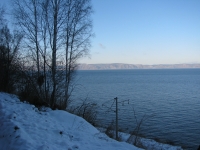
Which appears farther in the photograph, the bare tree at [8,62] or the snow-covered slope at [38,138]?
the bare tree at [8,62]

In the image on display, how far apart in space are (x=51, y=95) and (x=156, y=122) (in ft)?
36.3

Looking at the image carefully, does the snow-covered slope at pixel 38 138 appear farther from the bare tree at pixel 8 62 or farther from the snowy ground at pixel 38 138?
the bare tree at pixel 8 62

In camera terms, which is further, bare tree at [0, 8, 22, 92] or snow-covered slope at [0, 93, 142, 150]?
bare tree at [0, 8, 22, 92]

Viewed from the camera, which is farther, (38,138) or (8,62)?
(8,62)

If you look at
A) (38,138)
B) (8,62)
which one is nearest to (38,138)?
(38,138)

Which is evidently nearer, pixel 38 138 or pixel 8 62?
pixel 38 138

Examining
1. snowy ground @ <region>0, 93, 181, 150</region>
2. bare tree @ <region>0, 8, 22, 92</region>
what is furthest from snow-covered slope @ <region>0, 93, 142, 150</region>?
Answer: bare tree @ <region>0, 8, 22, 92</region>

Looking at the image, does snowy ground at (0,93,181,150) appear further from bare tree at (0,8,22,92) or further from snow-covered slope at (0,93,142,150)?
bare tree at (0,8,22,92)

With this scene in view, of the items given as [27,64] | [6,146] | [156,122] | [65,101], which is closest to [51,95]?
[65,101]

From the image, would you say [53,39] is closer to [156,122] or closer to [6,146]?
[6,146]

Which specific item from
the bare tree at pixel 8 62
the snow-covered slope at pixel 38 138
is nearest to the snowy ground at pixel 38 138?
the snow-covered slope at pixel 38 138

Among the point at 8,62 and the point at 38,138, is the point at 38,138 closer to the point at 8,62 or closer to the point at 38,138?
the point at 38,138

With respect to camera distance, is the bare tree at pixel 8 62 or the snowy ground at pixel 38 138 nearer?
the snowy ground at pixel 38 138

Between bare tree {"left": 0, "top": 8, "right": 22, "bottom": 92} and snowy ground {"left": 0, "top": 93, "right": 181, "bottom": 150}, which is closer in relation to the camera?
snowy ground {"left": 0, "top": 93, "right": 181, "bottom": 150}
